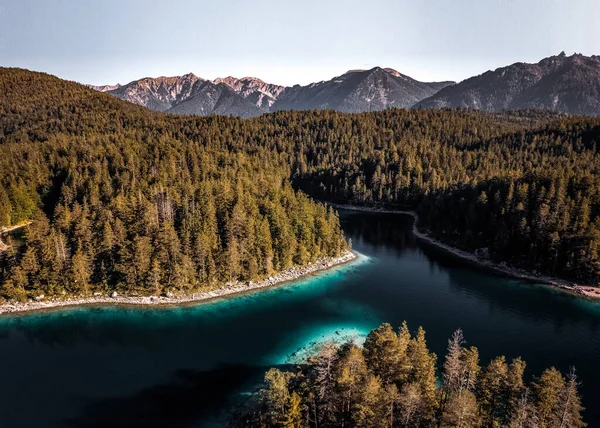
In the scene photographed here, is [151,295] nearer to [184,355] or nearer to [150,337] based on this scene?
[150,337]

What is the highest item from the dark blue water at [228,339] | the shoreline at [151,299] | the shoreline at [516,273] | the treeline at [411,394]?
the treeline at [411,394]

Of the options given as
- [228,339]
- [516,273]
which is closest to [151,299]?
[228,339]

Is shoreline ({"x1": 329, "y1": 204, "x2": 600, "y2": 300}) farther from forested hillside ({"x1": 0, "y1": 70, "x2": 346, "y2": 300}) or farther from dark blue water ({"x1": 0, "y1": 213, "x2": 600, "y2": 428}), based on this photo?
forested hillside ({"x1": 0, "y1": 70, "x2": 346, "y2": 300})

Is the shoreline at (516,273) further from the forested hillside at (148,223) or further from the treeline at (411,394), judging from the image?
the treeline at (411,394)

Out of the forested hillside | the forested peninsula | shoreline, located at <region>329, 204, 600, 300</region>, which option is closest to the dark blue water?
shoreline, located at <region>329, 204, 600, 300</region>

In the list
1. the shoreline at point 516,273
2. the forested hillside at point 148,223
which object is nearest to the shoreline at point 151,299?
the forested hillside at point 148,223
